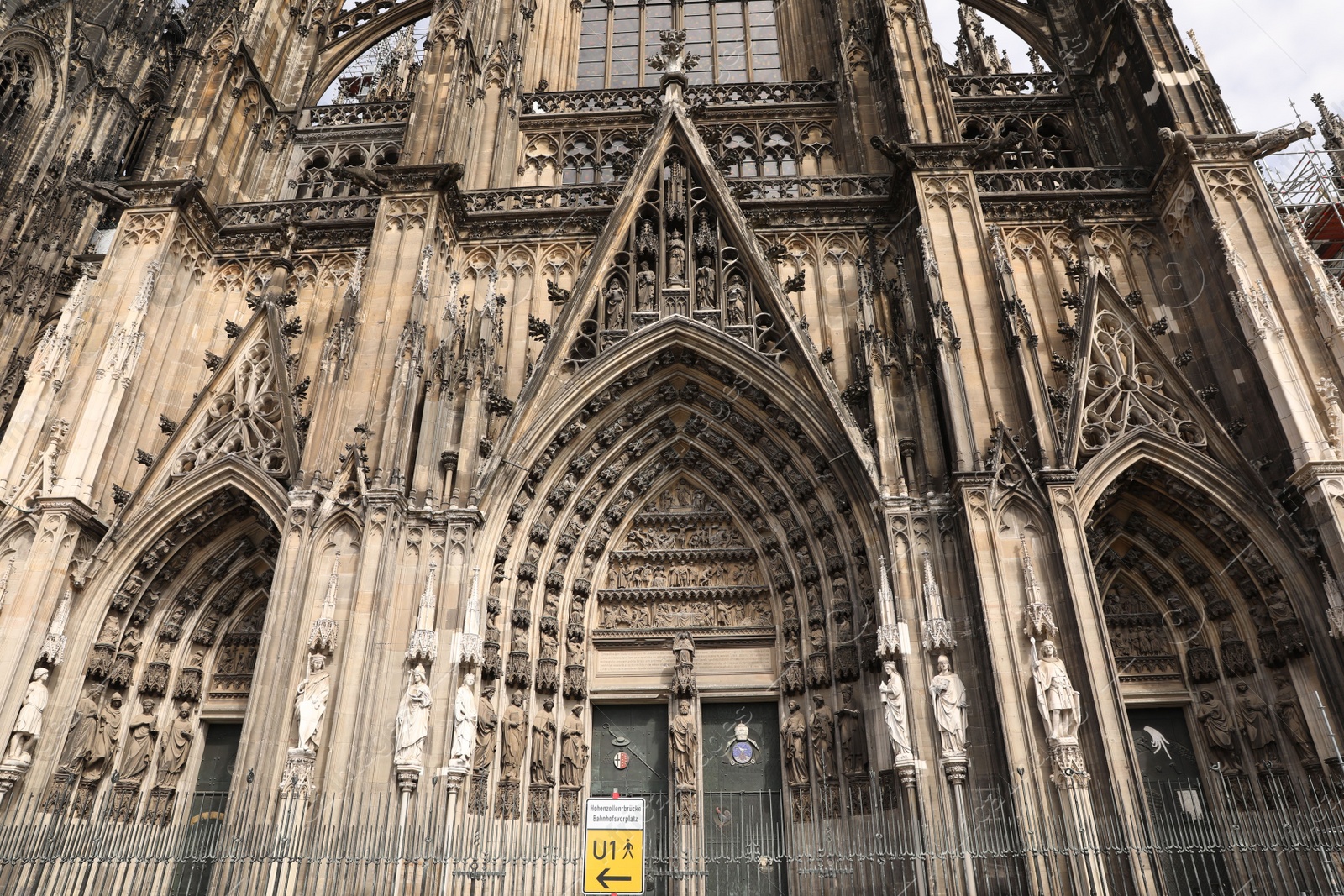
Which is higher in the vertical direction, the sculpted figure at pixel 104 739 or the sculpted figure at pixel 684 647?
the sculpted figure at pixel 684 647

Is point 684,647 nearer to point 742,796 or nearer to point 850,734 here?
point 742,796

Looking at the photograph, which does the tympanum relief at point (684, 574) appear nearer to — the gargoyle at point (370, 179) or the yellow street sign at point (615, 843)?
the yellow street sign at point (615, 843)

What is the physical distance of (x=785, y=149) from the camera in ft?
52.2

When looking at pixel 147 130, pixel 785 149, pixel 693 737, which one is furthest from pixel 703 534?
pixel 147 130

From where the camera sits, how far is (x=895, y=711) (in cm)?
952

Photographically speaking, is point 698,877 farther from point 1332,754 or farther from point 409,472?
point 1332,754

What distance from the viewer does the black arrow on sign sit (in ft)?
23.6

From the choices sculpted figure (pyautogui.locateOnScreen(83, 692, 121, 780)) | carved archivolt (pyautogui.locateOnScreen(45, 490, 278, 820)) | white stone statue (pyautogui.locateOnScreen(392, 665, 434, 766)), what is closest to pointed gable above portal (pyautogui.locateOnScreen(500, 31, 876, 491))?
white stone statue (pyautogui.locateOnScreen(392, 665, 434, 766))

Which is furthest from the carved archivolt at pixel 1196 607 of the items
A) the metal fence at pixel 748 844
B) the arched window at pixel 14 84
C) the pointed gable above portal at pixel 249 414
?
the arched window at pixel 14 84

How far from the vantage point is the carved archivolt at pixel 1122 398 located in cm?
1136

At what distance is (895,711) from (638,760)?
3.75 m

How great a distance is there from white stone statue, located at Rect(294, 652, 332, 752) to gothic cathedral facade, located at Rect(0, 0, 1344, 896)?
0.07m

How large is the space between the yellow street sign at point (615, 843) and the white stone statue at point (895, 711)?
3.28 m

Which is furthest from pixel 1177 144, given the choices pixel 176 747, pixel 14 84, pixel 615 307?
pixel 14 84
